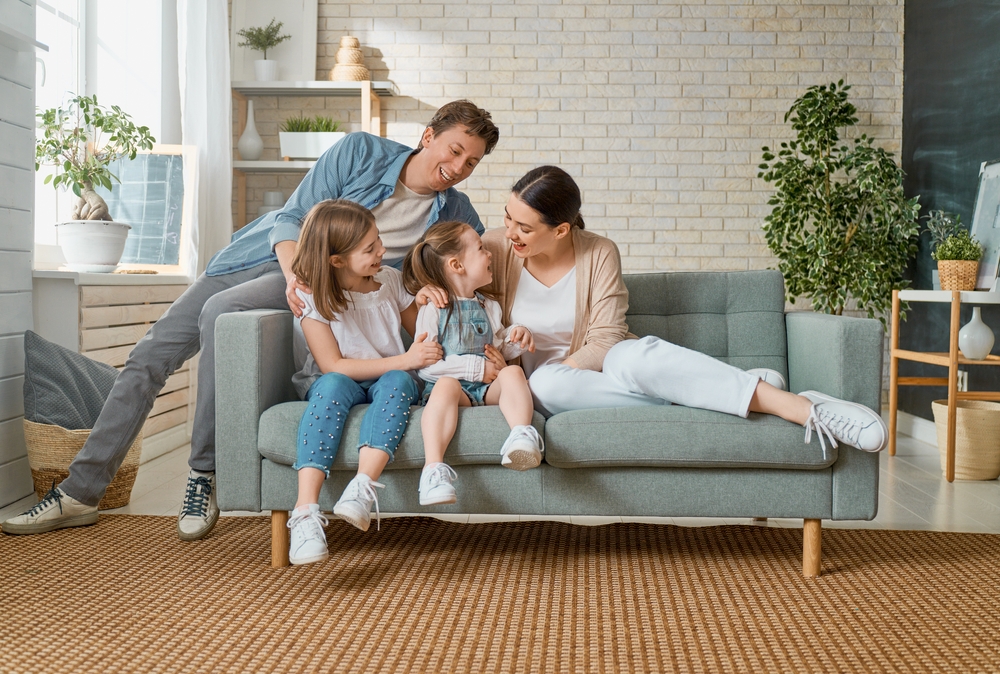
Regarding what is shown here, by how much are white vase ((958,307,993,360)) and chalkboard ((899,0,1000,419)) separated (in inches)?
11.0

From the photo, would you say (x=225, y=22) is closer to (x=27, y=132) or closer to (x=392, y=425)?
(x=27, y=132)

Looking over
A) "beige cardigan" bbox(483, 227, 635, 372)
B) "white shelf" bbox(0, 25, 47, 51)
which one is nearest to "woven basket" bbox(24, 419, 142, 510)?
"white shelf" bbox(0, 25, 47, 51)

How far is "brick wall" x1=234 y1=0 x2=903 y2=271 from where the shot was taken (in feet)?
16.3

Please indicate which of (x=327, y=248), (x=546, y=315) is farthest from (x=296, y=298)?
(x=546, y=315)

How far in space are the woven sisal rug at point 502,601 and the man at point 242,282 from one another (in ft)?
0.32

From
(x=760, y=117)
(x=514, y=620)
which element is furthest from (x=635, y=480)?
(x=760, y=117)

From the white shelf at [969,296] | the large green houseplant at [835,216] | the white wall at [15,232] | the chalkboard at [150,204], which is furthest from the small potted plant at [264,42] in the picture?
the white shelf at [969,296]

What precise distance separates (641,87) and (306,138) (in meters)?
1.92

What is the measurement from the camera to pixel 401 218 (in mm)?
2529

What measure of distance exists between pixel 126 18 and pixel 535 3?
2.20 metres

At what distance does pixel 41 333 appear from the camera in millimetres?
2852

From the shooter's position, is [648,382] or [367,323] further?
[367,323]

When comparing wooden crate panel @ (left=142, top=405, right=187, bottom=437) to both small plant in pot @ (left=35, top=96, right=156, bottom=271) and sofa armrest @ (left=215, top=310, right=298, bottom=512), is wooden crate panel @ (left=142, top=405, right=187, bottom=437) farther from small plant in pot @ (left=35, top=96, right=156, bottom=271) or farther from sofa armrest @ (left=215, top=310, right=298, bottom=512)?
sofa armrest @ (left=215, top=310, right=298, bottom=512)

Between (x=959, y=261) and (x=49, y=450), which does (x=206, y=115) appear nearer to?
(x=49, y=450)
